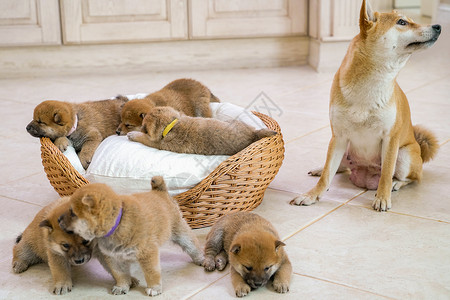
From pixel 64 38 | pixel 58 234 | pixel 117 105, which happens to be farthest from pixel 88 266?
pixel 64 38

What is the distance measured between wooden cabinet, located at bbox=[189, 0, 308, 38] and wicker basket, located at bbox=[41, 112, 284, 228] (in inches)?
114

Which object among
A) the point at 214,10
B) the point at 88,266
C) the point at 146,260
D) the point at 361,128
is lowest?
the point at 88,266

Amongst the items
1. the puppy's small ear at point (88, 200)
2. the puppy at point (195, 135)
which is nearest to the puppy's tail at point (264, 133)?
the puppy at point (195, 135)

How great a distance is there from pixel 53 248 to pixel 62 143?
81 centimetres

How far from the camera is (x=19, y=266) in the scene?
206cm

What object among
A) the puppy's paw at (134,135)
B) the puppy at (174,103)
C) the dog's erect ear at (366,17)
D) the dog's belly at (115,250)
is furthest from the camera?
the puppy at (174,103)

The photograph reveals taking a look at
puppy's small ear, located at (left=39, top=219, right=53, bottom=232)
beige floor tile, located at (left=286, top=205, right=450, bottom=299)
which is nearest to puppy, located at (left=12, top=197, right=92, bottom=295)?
puppy's small ear, located at (left=39, top=219, right=53, bottom=232)

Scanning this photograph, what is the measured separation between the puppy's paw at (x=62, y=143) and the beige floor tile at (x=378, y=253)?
3.40 feet

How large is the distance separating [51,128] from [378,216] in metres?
1.41

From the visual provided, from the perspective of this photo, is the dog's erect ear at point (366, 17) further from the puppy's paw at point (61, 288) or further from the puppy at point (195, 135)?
the puppy's paw at point (61, 288)

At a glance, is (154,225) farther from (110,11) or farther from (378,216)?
(110,11)

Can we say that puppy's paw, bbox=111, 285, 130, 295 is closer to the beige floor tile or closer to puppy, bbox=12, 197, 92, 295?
puppy, bbox=12, 197, 92, 295

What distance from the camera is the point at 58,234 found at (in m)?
1.84

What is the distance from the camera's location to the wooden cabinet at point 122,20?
5035mm
